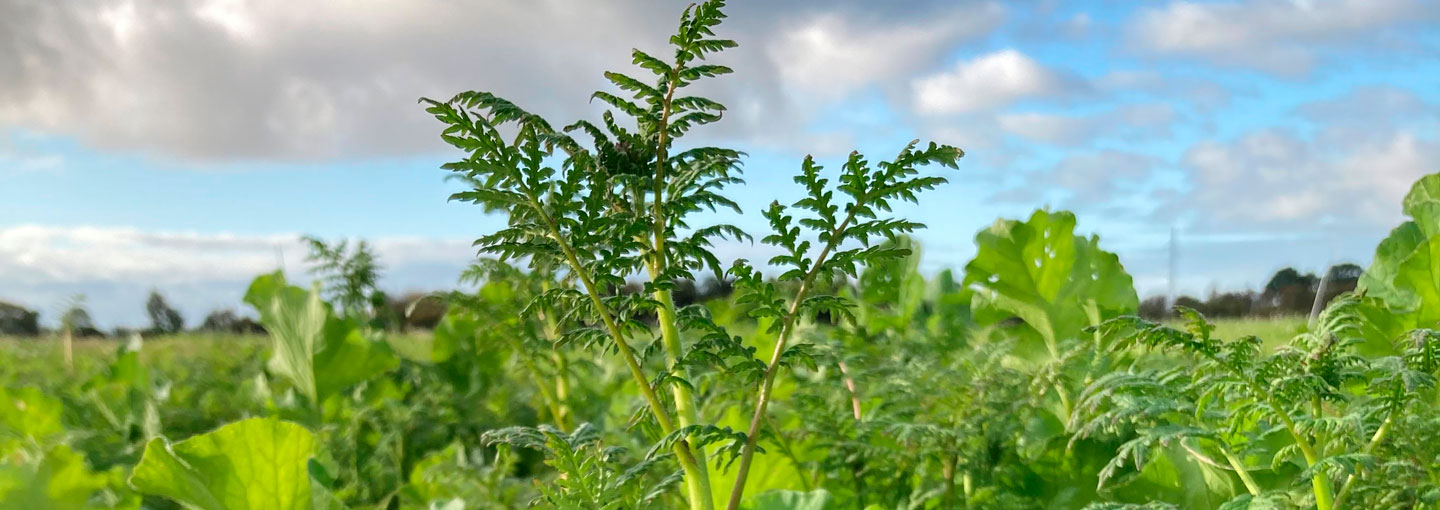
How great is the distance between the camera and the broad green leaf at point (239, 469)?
104cm

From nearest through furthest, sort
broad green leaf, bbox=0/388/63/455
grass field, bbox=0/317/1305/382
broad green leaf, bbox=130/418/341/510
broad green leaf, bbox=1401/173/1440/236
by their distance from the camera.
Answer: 1. broad green leaf, bbox=130/418/341/510
2. broad green leaf, bbox=1401/173/1440/236
3. broad green leaf, bbox=0/388/63/455
4. grass field, bbox=0/317/1305/382

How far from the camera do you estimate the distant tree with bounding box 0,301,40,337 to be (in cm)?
532

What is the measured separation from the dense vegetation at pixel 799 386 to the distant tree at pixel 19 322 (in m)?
3.45

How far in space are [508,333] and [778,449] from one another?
82 cm

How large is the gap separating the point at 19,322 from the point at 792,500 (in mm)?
5656

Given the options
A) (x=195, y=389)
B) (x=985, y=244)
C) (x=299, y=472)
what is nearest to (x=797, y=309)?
(x=299, y=472)

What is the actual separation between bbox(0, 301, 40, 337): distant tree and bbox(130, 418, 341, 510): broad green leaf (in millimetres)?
5143

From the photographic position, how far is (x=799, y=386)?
65.8 inches

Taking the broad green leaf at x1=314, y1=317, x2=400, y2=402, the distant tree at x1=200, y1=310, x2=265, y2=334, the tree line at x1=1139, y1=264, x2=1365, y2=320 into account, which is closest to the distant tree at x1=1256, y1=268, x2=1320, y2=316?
the tree line at x1=1139, y1=264, x2=1365, y2=320

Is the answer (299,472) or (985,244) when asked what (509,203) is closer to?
(299,472)

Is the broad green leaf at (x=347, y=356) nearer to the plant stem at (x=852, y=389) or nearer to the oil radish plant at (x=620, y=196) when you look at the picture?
the plant stem at (x=852, y=389)

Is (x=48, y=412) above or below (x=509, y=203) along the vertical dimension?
below

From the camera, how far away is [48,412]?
1875 mm

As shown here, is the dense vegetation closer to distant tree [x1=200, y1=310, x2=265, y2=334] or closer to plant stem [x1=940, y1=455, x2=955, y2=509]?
plant stem [x1=940, y1=455, x2=955, y2=509]
